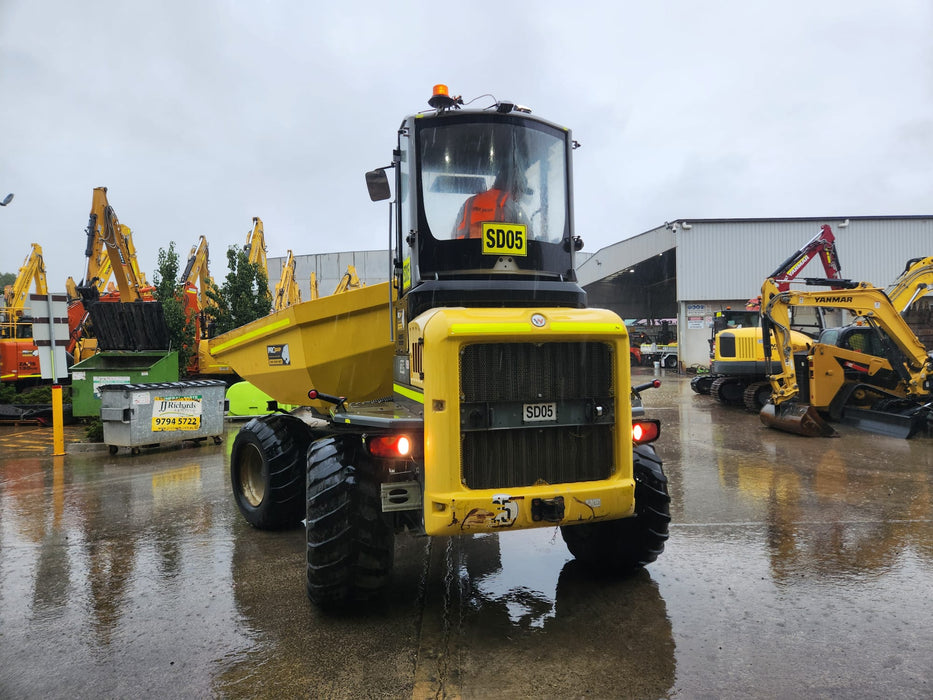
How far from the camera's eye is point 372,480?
13.0 ft

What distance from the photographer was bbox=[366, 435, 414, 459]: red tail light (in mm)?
3682

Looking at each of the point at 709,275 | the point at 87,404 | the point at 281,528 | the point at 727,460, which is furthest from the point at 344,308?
the point at 709,275

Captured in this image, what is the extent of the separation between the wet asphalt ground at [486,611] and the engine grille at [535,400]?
3.06 ft

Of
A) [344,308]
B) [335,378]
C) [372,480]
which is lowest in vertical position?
[372,480]

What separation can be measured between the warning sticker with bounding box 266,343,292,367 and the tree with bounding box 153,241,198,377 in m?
9.01

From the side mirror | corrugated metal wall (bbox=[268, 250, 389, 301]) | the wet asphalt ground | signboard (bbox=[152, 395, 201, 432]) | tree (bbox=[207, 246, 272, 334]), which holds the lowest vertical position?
A: the wet asphalt ground

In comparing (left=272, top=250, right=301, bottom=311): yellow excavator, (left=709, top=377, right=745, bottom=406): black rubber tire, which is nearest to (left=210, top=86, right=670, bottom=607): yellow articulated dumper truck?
(left=709, top=377, right=745, bottom=406): black rubber tire

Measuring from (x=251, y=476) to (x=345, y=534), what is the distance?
275cm

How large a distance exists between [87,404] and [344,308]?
969 cm

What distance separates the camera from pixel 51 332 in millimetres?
10547

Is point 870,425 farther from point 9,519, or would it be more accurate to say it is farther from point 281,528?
point 9,519

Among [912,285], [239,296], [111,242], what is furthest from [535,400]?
[239,296]

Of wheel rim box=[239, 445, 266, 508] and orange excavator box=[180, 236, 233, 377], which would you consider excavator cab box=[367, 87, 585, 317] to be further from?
orange excavator box=[180, 236, 233, 377]

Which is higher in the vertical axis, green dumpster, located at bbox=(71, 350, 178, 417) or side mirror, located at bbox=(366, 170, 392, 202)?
side mirror, located at bbox=(366, 170, 392, 202)
